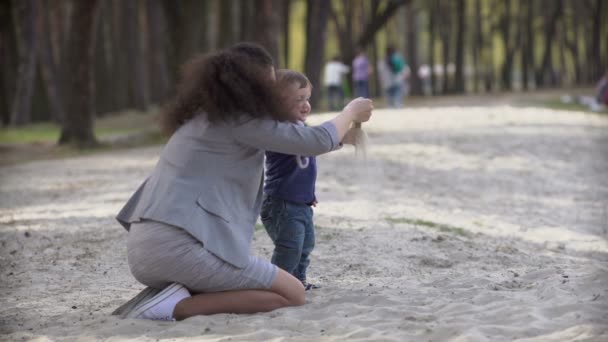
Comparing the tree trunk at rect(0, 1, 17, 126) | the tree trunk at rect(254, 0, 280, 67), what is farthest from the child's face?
the tree trunk at rect(0, 1, 17, 126)

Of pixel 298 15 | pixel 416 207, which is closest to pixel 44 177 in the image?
pixel 416 207

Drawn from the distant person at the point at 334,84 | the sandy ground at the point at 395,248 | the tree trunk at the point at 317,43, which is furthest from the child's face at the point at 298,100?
the distant person at the point at 334,84

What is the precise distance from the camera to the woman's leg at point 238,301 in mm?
5836

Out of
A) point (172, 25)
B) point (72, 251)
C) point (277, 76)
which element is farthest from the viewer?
point (172, 25)

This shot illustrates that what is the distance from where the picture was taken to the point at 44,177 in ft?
53.5

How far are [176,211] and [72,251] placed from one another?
3666 mm

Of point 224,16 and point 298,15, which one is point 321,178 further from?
point 298,15

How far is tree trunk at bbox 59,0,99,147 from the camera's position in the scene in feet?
68.5

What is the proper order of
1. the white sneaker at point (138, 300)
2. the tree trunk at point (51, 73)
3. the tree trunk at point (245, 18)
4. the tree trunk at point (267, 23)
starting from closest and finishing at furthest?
the white sneaker at point (138, 300) < the tree trunk at point (267, 23) < the tree trunk at point (51, 73) < the tree trunk at point (245, 18)

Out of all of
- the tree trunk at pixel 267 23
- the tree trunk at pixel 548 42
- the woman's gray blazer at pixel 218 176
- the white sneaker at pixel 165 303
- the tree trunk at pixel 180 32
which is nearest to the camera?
the woman's gray blazer at pixel 218 176

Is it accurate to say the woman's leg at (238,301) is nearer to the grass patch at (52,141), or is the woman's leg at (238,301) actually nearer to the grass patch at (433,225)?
the grass patch at (433,225)

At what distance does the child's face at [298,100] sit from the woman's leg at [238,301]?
3.18 feet

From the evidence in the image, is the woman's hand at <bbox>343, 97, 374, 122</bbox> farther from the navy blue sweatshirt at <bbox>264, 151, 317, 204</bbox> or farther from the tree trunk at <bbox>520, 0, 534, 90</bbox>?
the tree trunk at <bbox>520, 0, 534, 90</bbox>

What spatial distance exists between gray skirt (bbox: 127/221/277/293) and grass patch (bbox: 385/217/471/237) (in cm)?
444
